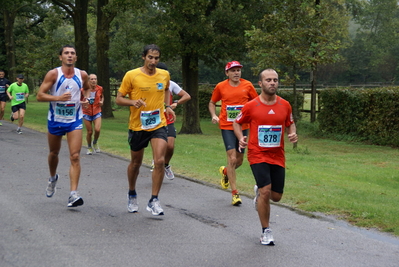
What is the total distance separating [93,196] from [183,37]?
14.7 metres

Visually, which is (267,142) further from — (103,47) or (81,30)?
(103,47)

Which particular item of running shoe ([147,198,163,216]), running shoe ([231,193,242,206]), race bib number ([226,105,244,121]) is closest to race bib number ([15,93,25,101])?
race bib number ([226,105,244,121])

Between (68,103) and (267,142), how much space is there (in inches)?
113

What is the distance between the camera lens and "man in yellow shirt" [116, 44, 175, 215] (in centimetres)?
732

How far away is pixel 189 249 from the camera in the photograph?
597 cm

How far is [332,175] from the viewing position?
1229 centimetres

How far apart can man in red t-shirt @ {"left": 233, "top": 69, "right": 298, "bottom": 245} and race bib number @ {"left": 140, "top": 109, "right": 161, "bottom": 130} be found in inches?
55.3

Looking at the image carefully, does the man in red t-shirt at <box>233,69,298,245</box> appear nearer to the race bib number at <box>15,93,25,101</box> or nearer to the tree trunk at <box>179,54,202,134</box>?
the race bib number at <box>15,93,25,101</box>

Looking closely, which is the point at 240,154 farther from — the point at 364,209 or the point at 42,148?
the point at 42,148

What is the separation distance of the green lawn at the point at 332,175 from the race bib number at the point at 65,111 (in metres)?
3.09

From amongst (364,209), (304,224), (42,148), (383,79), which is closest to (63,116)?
(304,224)

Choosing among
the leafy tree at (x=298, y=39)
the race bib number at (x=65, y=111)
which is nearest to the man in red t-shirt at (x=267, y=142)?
the race bib number at (x=65, y=111)

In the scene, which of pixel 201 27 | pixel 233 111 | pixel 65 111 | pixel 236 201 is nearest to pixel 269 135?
pixel 236 201

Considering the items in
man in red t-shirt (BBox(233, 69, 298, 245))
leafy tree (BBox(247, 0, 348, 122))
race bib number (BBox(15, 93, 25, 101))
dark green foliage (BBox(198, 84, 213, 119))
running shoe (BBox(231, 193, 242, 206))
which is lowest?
dark green foliage (BBox(198, 84, 213, 119))
